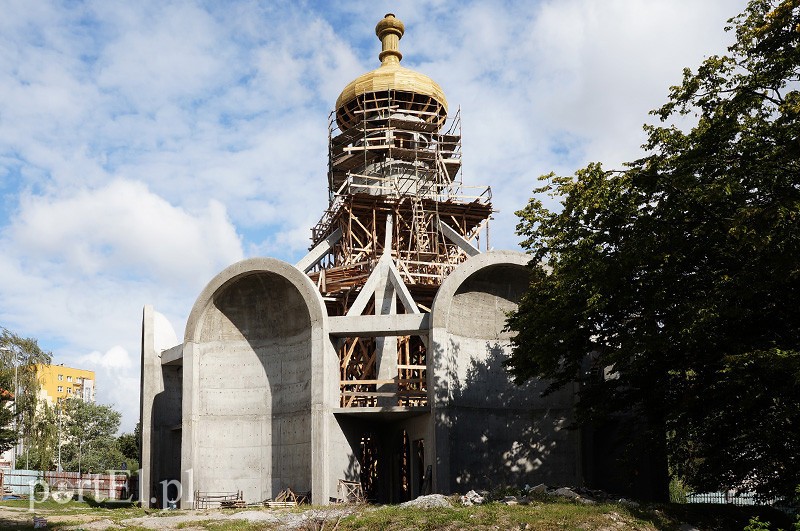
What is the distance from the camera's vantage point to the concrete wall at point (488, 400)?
28.7 metres

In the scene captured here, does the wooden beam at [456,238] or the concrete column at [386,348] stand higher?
the wooden beam at [456,238]

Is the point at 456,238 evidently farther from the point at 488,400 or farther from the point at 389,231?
the point at 488,400

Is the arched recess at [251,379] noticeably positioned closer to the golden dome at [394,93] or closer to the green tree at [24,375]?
the green tree at [24,375]

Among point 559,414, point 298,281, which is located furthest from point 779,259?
point 298,281

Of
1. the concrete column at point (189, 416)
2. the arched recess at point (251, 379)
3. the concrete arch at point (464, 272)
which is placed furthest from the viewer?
the arched recess at point (251, 379)

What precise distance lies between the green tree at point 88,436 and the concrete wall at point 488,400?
1980 inches

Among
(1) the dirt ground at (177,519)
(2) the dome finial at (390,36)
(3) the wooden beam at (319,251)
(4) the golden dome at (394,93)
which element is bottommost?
(1) the dirt ground at (177,519)

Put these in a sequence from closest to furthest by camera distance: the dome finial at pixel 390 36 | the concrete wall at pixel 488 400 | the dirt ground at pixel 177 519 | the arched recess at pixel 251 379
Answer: the dirt ground at pixel 177 519 → the concrete wall at pixel 488 400 → the arched recess at pixel 251 379 → the dome finial at pixel 390 36

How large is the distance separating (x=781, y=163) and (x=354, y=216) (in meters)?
24.4

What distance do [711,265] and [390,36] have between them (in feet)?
104

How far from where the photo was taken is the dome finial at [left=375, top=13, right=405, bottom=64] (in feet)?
153

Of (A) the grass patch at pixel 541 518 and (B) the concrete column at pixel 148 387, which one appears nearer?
(A) the grass patch at pixel 541 518

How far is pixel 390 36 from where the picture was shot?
47.1m

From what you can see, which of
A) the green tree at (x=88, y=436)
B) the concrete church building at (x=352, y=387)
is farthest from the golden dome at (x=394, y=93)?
the green tree at (x=88, y=436)
